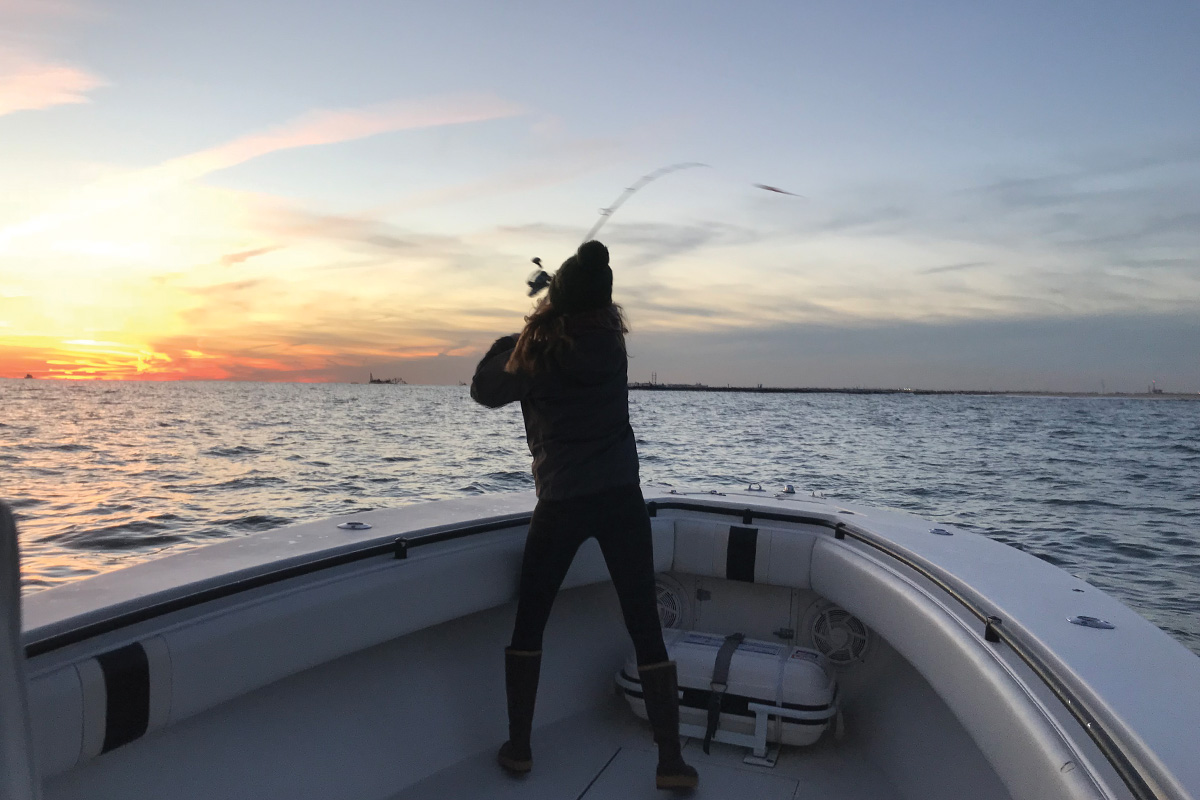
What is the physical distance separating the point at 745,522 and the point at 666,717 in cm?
93

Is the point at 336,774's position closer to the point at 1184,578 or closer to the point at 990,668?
the point at 990,668

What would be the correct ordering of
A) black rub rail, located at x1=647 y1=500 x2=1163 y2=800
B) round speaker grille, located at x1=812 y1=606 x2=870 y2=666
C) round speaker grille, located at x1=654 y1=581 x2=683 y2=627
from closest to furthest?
black rub rail, located at x1=647 y1=500 x2=1163 y2=800 → round speaker grille, located at x1=812 y1=606 x2=870 y2=666 → round speaker grille, located at x1=654 y1=581 x2=683 y2=627

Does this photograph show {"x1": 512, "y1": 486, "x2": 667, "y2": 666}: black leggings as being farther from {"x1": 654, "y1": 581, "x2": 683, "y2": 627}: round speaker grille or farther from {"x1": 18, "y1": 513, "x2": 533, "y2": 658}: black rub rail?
{"x1": 654, "y1": 581, "x2": 683, "y2": 627}: round speaker grille

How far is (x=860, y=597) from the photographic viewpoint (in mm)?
2434

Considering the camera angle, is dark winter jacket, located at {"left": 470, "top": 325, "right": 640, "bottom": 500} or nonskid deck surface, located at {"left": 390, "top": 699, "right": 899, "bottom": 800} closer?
dark winter jacket, located at {"left": 470, "top": 325, "right": 640, "bottom": 500}

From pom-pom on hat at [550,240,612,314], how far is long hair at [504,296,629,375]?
2cm

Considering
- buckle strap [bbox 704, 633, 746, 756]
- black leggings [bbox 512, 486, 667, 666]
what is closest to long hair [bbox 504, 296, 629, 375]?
black leggings [bbox 512, 486, 667, 666]

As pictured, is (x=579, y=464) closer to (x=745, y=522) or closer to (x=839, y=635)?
(x=745, y=522)

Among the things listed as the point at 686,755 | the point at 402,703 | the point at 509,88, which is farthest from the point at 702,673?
the point at 509,88

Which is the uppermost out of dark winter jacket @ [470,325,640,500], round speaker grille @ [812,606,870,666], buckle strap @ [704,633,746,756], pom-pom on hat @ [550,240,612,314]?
pom-pom on hat @ [550,240,612,314]

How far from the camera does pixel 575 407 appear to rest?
2.08 metres

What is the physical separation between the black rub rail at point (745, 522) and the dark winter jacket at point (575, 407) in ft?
1.40

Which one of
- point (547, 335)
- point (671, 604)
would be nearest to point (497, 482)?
point (671, 604)

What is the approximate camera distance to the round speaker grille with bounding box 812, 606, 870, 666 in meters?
2.83
